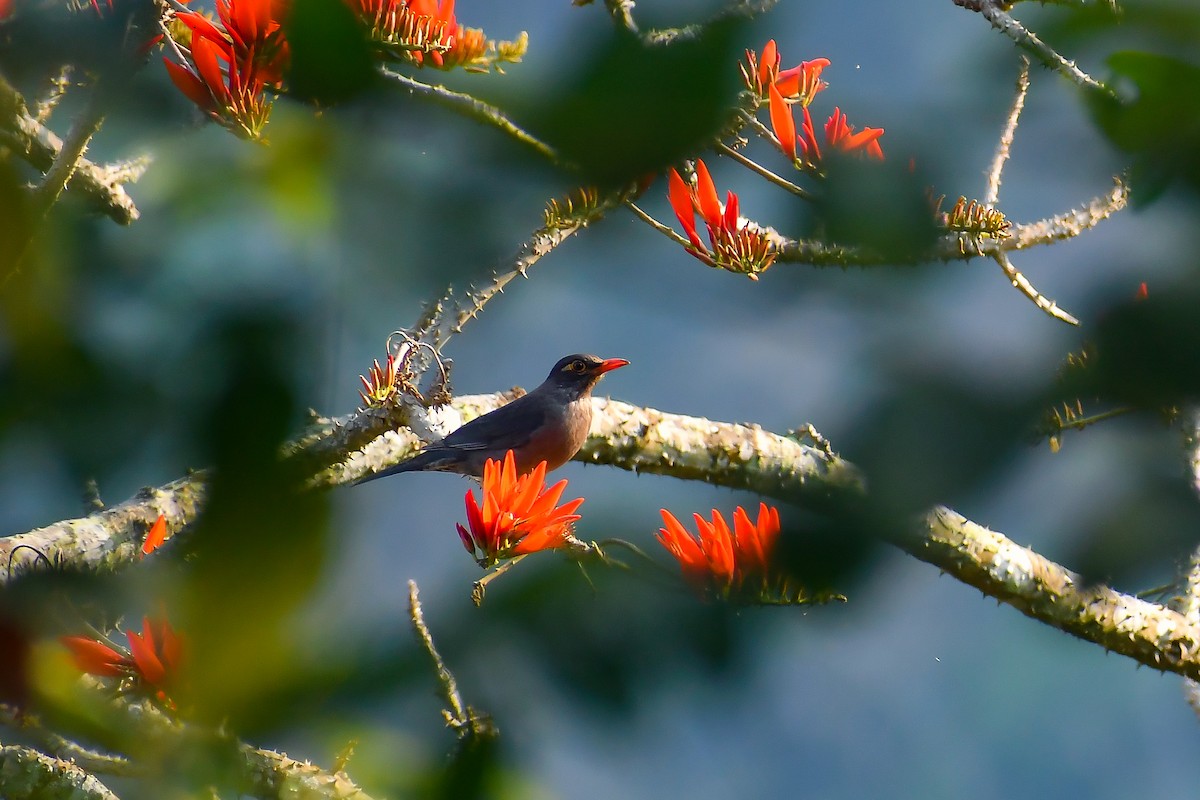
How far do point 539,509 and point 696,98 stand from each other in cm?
106

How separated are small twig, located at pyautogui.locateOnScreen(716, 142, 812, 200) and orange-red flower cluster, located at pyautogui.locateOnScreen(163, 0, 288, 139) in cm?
16

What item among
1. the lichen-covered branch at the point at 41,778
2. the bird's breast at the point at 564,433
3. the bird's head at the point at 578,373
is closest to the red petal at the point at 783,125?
the lichen-covered branch at the point at 41,778

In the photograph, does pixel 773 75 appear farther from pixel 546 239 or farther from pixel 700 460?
pixel 700 460

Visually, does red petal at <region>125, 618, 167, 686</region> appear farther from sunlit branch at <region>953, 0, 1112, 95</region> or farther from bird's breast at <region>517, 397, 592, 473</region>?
bird's breast at <region>517, 397, 592, 473</region>

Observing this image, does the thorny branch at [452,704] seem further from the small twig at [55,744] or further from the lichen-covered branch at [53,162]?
the lichen-covered branch at [53,162]

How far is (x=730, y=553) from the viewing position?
0.61 meters

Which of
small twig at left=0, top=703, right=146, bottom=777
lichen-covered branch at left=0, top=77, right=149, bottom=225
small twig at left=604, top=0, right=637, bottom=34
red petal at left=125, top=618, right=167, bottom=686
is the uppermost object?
small twig at left=604, top=0, right=637, bottom=34

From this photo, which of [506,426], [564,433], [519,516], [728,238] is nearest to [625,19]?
[728,238]

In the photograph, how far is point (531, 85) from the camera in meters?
0.32

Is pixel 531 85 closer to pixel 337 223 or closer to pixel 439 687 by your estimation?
pixel 337 223

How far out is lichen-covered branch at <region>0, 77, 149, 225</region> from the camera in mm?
399

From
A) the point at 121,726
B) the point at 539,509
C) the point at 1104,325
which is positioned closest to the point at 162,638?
the point at 121,726

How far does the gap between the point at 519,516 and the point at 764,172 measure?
95 cm

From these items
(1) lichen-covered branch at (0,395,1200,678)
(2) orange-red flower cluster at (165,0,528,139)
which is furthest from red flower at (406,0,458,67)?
(1) lichen-covered branch at (0,395,1200,678)
